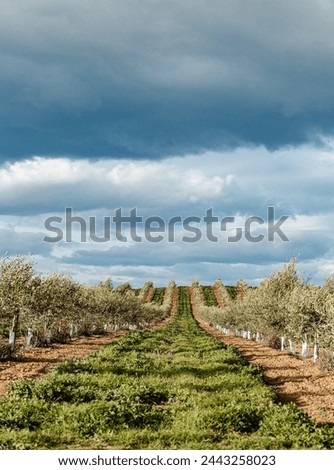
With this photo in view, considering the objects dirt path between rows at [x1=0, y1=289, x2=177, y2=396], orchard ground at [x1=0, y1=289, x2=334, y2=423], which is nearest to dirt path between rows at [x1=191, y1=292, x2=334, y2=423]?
orchard ground at [x1=0, y1=289, x2=334, y2=423]

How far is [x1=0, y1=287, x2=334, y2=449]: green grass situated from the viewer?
1427 cm

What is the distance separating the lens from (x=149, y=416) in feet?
55.9

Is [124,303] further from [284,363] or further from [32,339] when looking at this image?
[284,363]

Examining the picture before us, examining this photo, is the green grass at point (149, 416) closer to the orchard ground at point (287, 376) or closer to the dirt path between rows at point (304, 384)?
the dirt path between rows at point (304, 384)

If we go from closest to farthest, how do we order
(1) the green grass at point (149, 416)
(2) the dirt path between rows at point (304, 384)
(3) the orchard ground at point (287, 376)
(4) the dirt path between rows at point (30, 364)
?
1. (1) the green grass at point (149, 416)
2. (2) the dirt path between rows at point (304, 384)
3. (3) the orchard ground at point (287, 376)
4. (4) the dirt path between rows at point (30, 364)

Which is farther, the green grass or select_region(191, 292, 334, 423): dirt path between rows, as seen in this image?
select_region(191, 292, 334, 423): dirt path between rows

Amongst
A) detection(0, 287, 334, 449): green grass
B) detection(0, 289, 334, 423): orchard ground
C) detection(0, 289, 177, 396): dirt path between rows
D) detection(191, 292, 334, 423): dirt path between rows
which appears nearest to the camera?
detection(0, 287, 334, 449): green grass

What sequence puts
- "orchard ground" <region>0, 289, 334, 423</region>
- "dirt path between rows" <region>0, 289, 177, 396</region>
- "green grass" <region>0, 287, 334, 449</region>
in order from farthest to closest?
"dirt path between rows" <region>0, 289, 177, 396</region> → "orchard ground" <region>0, 289, 334, 423</region> → "green grass" <region>0, 287, 334, 449</region>

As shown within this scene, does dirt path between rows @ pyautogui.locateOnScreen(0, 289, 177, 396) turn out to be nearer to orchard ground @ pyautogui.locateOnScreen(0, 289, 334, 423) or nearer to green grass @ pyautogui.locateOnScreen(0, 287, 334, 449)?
orchard ground @ pyautogui.locateOnScreen(0, 289, 334, 423)

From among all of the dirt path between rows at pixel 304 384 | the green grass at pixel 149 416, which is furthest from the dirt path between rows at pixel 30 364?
the dirt path between rows at pixel 304 384

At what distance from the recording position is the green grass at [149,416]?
14.3 meters

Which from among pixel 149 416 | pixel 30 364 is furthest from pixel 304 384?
pixel 30 364

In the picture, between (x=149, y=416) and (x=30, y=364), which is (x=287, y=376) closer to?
(x=149, y=416)
